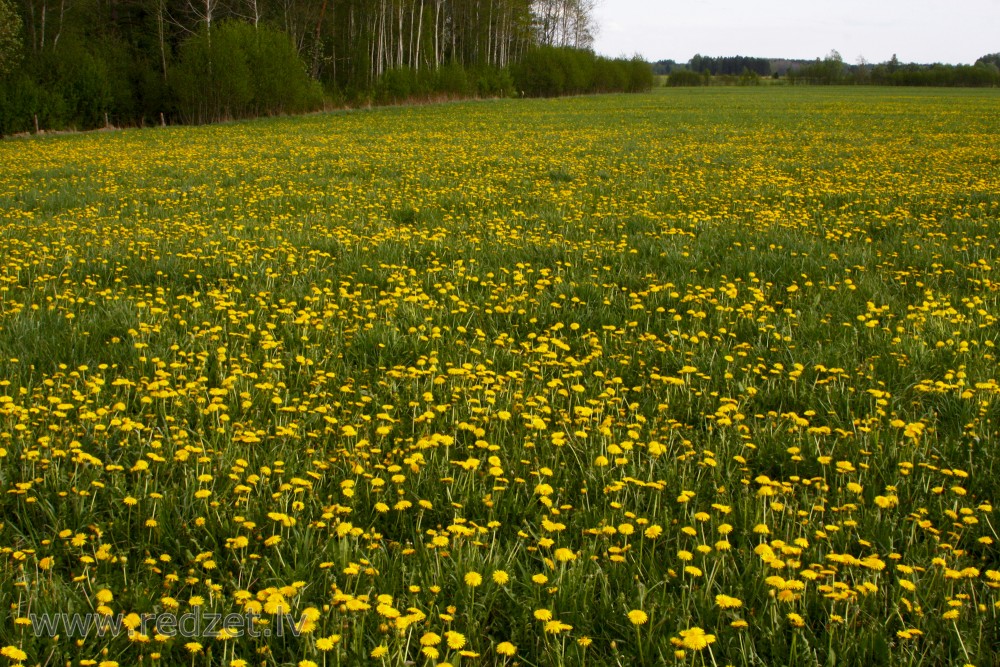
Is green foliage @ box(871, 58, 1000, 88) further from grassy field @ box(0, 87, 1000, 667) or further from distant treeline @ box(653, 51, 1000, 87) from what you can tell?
grassy field @ box(0, 87, 1000, 667)

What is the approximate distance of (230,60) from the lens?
107 ft

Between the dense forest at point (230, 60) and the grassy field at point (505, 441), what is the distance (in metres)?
28.1

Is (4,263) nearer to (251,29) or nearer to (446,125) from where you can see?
(446,125)

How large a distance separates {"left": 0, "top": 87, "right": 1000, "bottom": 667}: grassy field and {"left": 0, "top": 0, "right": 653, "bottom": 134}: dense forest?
28055 mm

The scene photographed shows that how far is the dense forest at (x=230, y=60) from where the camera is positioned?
3139 centimetres

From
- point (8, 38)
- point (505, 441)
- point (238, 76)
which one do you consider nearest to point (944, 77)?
point (238, 76)

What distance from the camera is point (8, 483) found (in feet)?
8.90

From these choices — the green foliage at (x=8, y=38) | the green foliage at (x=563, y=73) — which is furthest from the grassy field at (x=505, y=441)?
the green foliage at (x=563, y=73)

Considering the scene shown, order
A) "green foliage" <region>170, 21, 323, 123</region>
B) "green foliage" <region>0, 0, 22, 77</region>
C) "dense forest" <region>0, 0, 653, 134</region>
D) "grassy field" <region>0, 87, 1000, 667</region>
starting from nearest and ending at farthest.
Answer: "grassy field" <region>0, 87, 1000, 667</region> < "green foliage" <region>0, 0, 22, 77</region> < "dense forest" <region>0, 0, 653, 134</region> < "green foliage" <region>170, 21, 323, 123</region>

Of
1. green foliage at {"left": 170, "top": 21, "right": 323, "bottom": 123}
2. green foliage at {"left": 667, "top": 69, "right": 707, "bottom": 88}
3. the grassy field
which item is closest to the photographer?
the grassy field

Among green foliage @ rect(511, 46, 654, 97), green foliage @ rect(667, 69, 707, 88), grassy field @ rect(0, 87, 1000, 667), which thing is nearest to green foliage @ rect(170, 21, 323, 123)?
green foliage @ rect(511, 46, 654, 97)

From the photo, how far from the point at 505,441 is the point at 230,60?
3402cm

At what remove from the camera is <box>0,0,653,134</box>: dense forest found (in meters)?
31.4

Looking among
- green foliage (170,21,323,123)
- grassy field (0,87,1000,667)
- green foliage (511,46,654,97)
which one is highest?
green foliage (511,46,654,97)
